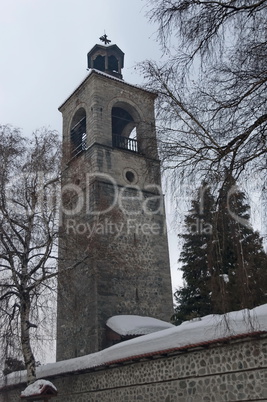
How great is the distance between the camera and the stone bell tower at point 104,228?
13.2 metres

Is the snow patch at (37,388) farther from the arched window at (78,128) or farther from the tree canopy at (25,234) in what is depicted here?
the arched window at (78,128)

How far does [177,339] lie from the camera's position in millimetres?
9055

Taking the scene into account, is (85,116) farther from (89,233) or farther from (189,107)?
(189,107)

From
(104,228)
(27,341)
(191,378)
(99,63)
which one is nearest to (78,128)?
(99,63)

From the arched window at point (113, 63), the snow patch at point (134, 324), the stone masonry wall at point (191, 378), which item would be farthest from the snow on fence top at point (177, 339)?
the arched window at point (113, 63)

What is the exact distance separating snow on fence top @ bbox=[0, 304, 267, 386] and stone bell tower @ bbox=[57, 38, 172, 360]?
5.61ft

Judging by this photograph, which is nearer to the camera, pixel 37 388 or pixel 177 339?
pixel 177 339

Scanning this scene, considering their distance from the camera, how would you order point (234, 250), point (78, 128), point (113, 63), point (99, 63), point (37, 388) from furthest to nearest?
point (99, 63) < point (113, 63) < point (78, 128) < point (37, 388) < point (234, 250)

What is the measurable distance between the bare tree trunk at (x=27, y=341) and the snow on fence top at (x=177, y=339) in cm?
140

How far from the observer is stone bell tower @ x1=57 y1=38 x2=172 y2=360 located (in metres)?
13.2

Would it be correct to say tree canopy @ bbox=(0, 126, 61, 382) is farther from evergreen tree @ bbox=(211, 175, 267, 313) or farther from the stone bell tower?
evergreen tree @ bbox=(211, 175, 267, 313)

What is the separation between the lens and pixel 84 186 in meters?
15.1

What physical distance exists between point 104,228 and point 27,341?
4871 mm

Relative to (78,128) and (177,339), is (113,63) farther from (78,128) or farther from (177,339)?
(177,339)
